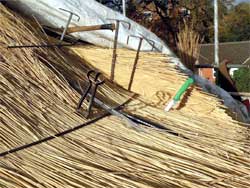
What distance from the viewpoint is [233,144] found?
206cm

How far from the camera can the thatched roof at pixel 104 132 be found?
1.66m

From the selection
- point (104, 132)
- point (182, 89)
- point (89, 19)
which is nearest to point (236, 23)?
point (89, 19)

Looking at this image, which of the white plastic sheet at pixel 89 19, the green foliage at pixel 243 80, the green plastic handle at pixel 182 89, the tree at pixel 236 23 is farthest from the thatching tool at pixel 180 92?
the tree at pixel 236 23

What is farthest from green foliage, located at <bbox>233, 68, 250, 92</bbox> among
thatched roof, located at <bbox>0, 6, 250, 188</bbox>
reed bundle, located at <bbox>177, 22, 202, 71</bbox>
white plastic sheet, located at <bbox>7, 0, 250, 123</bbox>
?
thatched roof, located at <bbox>0, 6, 250, 188</bbox>

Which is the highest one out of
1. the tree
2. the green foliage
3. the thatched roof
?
the tree

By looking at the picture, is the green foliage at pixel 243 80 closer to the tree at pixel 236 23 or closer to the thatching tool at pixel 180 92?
the tree at pixel 236 23

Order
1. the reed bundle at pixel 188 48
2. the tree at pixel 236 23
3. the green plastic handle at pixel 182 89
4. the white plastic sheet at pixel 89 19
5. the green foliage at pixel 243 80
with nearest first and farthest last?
the green plastic handle at pixel 182 89, the white plastic sheet at pixel 89 19, the reed bundle at pixel 188 48, the green foliage at pixel 243 80, the tree at pixel 236 23

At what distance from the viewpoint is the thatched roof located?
1.66 metres

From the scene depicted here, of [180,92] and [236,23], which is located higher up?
[236,23]

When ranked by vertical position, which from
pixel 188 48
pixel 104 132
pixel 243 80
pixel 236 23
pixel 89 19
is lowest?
pixel 243 80

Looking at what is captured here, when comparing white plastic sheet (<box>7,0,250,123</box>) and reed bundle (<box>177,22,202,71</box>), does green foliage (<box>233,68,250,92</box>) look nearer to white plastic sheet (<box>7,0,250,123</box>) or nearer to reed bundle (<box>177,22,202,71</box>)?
reed bundle (<box>177,22,202,71</box>)

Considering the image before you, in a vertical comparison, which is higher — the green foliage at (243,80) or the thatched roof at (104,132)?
the thatched roof at (104,132)

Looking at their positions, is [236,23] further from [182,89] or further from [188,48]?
[182,89]

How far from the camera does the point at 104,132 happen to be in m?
2.05
